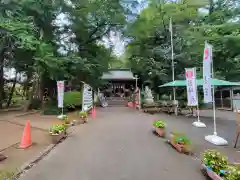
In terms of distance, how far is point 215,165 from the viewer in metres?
4.40

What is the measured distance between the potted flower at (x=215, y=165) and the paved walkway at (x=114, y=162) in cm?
23

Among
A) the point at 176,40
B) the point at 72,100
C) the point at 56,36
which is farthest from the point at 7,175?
the point at 176,40

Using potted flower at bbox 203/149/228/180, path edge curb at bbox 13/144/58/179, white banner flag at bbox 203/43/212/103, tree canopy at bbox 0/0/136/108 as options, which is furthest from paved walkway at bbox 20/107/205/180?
tree canopy at bbox 0/0/136/108

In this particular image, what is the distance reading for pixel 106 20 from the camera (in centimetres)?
2058

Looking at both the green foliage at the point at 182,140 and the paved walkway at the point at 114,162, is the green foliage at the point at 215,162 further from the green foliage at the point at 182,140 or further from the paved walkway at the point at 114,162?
the green foliage at the point at 182,140

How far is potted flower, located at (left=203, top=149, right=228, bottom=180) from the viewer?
4.20 metres

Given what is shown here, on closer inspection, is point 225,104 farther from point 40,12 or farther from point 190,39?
point 40,12

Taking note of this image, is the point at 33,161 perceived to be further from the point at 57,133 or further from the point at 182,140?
the point at 182,140

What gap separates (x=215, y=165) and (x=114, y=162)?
2.20 metres

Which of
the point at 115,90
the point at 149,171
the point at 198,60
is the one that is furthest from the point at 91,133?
the point at 115,90

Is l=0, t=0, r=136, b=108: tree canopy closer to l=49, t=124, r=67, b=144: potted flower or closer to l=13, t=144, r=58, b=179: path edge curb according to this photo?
l=49, t=124, r=67, b=144: potted flower

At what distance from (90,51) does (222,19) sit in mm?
12147

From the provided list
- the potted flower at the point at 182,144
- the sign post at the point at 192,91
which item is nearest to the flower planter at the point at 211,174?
the potted flower at the point at 182,144

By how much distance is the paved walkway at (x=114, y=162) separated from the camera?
463 centimetres
